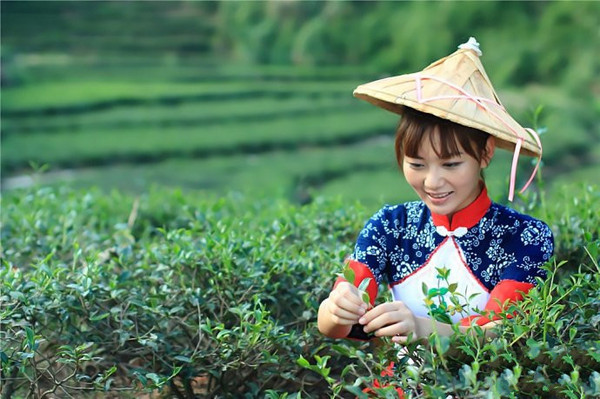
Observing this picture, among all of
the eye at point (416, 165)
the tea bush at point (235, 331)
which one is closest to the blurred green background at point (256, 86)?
the tea bush at point (235, 331)

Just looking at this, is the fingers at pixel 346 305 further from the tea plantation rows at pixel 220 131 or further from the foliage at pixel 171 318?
the tea plantation rows at pixel 220 131

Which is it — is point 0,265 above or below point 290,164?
above

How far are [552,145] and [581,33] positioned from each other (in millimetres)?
1423

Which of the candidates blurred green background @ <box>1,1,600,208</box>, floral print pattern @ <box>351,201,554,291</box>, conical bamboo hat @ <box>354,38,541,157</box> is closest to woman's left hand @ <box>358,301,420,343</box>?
floral print pattern @ <box>351,201,554,291</box>

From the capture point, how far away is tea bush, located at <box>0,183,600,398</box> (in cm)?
185

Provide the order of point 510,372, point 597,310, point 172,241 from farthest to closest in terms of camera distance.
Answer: point 172,241 → point 597,310 → point 510,372

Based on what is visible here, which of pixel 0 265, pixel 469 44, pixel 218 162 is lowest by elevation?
pixel 218 162

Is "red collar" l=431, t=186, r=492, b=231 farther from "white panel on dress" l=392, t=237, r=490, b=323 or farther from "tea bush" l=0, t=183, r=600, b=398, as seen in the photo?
"tea bush" l=0, t=183, r=600, b=398

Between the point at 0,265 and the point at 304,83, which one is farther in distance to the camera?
the point at 304,83

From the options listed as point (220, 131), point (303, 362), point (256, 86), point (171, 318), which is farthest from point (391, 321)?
point (256, 86)

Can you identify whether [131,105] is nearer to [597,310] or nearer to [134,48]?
[134,48]

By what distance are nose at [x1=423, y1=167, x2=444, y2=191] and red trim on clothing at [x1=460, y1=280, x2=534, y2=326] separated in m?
0.23

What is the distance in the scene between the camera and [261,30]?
390 inches

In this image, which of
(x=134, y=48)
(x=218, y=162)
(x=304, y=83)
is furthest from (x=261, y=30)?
(x=218, y=162)
